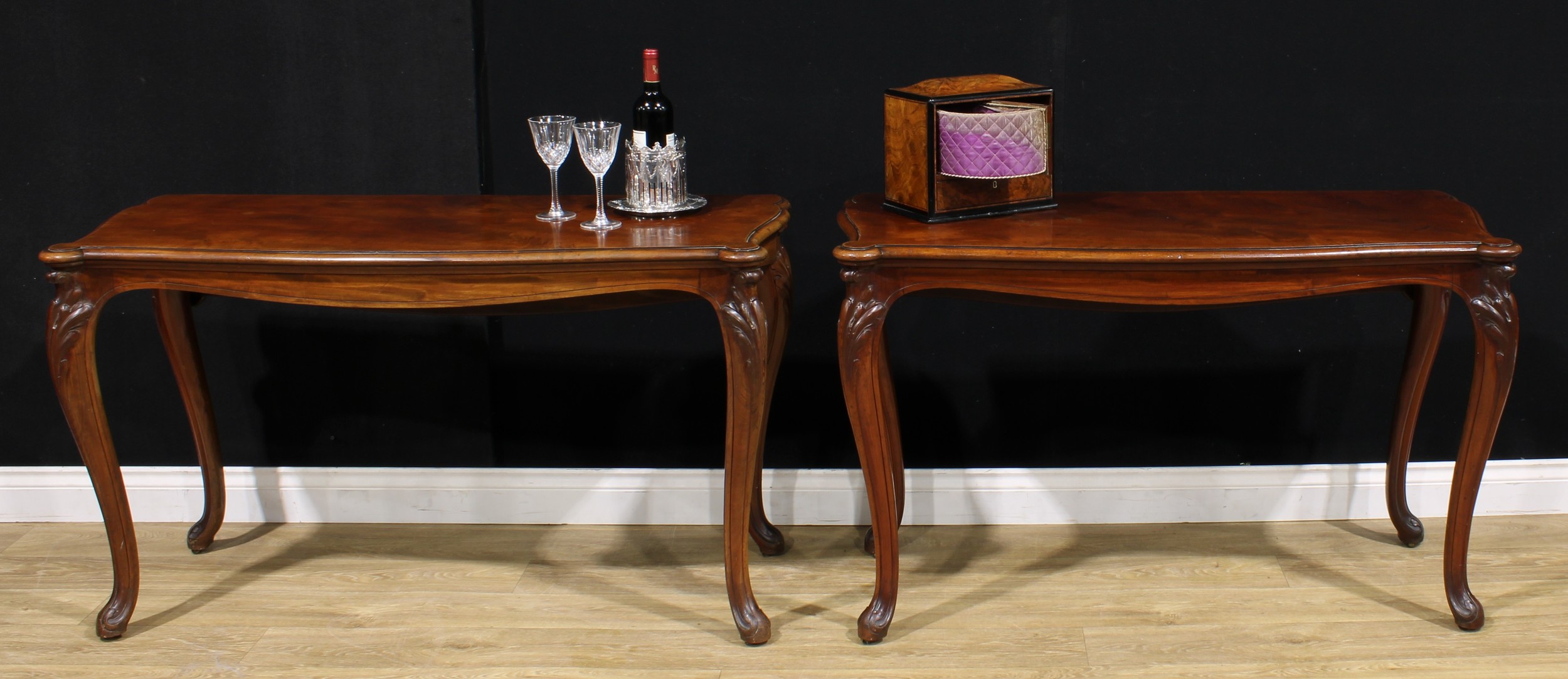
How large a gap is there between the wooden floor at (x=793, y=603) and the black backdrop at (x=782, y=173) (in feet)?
0.63

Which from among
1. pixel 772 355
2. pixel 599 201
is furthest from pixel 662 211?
pixel 772 355

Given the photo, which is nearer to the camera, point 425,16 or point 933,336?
point 425,16

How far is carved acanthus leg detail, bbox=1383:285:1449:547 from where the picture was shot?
8.36 ft

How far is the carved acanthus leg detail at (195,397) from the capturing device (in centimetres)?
259

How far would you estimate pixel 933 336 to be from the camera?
2787 mm

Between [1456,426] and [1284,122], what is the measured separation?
2.58 feet

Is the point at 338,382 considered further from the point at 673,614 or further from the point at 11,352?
the point at 673,614

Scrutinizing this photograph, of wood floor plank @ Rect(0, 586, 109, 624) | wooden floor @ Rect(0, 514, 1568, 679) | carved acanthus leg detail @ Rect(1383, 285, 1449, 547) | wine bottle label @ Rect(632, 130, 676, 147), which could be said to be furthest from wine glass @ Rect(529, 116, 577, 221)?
carved acanthus leg detail @ Rect(1383, 285, 1449, 547)

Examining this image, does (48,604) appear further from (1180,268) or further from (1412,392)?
(1412,392)

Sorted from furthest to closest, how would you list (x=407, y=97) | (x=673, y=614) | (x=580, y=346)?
(x=580, y=346)
(x=407, y=97)
(x=673, y=614)

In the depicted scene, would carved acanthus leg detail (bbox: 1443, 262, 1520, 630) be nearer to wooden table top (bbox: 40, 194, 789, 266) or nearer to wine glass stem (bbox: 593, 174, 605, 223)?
wooden table top (bbox: 40, 194, 789, 266)

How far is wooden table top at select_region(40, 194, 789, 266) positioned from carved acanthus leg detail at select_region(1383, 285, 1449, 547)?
1.25m

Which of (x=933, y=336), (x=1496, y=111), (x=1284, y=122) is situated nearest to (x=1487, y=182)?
(x=1496, y=111)

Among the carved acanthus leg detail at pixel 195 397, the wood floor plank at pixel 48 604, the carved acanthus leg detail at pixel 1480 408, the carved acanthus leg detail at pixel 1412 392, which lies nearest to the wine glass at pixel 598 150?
the carved acanthus leg detail at pixel 195 397
